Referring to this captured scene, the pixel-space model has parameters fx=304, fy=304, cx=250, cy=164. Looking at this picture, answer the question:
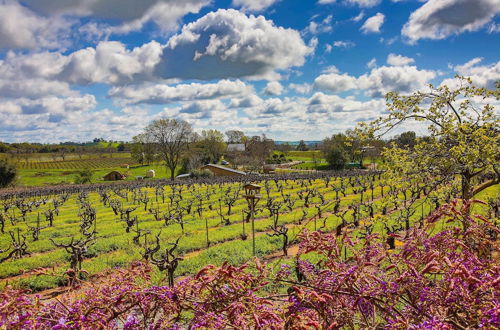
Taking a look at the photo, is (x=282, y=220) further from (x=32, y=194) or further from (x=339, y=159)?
(x=339, y=159)

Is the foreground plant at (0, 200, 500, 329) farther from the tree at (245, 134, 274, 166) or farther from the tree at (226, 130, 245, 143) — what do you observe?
the tree at (226, 130, 245, 143)

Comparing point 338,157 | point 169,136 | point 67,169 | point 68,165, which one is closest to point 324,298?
point 169,136

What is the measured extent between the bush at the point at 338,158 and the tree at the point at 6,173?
69.2m

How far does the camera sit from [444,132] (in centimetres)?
733

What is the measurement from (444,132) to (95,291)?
7.97 m

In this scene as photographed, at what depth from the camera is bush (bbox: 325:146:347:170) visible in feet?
251

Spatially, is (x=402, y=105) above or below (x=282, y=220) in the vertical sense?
above

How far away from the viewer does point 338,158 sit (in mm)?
76938

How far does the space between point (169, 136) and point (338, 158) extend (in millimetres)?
41591

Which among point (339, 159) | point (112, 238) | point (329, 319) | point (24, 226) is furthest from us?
point (339, 159)

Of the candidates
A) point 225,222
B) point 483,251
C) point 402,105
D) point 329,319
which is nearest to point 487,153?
point 402,105

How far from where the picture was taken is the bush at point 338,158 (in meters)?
76.7

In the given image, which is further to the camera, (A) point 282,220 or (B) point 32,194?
(B) point 32,194

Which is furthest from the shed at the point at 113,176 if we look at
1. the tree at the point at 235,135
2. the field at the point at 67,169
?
the tree at the point at 235,135
